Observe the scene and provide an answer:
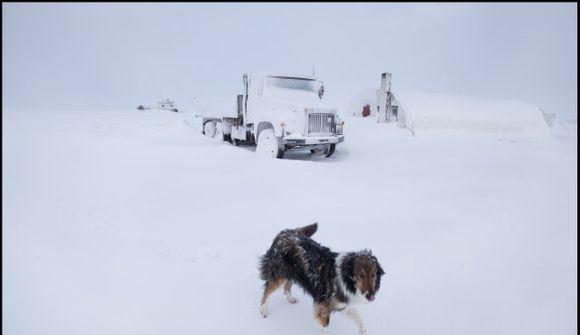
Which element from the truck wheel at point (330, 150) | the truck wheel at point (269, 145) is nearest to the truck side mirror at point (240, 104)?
the truck wheel at point (269, 145)

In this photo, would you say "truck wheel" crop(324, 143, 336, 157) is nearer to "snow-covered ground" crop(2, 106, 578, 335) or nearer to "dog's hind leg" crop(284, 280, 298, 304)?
"snow-covered ground" crop(2, 106, 578, 335)

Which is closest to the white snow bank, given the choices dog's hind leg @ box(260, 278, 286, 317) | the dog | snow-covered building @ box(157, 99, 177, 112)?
the dog

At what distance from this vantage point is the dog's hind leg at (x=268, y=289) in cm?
352

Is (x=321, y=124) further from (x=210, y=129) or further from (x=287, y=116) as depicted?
(x=210, y=129)

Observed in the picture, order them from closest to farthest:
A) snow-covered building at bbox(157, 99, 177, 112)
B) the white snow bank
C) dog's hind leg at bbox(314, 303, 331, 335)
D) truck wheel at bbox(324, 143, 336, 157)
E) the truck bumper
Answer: dog's hind leg at bbox(314, 303, 331, 335)
the truck bumper
truck wheel at bbox(324, 143, 336, 157)
the white snow bank
snow-covered building at bbox(157, 99, 177, 112)

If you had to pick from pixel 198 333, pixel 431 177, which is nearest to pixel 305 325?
pixel 198 333

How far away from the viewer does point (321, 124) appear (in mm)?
11055

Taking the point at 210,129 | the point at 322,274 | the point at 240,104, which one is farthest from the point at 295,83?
the point at 322,274

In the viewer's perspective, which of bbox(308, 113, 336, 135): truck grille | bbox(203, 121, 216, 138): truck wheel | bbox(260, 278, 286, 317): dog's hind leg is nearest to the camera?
bbox(260, 278, 286, 317): dog's hind leg

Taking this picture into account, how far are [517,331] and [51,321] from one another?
4949mm

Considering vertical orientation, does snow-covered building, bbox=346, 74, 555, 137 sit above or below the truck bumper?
above

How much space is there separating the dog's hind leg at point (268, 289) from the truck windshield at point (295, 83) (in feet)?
30.9

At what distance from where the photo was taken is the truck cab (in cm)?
1064

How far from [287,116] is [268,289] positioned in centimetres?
773
